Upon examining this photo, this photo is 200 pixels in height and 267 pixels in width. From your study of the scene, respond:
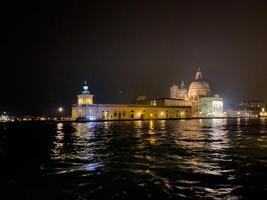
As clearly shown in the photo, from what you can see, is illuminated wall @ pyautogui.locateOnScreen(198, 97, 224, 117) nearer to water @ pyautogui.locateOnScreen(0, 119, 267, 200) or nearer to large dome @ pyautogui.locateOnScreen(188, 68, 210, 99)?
large dome @ pyautogui.locateOnScreen(188, 68, 210, 99)

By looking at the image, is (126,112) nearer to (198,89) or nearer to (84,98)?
(84,98)

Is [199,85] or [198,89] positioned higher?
[199,85]

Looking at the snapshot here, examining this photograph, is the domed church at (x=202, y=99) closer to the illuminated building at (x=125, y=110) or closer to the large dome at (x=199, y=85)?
the large dome at (x=199, y=85)

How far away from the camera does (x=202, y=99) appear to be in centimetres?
16775

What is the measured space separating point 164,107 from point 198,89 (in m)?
36.4

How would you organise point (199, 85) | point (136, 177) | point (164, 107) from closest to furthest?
point (136, 177), point (164, 107), point (199, 85)

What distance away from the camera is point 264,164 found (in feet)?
49.1

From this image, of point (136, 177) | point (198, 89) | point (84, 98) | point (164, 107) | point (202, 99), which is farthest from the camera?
point (198, 89)

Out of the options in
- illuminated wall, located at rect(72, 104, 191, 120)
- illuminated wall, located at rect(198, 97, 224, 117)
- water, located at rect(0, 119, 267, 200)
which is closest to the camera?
water, located at rect(0, 119, 267, 200)

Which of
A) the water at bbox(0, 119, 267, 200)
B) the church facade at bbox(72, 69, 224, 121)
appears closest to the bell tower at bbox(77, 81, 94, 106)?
the church facade at bbox(72, 69, 224, 121)

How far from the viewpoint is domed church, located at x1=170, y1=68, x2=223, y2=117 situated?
A: 168875mm

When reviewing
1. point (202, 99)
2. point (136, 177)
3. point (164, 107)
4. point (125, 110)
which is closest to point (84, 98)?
point (125, 110)

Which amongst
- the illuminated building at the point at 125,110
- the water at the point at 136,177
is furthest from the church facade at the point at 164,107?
the water at the point at 136,177

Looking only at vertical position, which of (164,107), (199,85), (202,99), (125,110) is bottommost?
(125,110)
